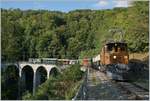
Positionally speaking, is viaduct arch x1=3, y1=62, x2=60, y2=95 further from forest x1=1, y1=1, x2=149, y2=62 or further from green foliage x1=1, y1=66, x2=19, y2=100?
green foliage x1=1, y1=66, x2=19, y2=100

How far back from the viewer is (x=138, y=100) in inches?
761

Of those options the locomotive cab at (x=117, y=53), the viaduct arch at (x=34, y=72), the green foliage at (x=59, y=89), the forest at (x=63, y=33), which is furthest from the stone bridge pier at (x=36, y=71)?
the green foliage at (x=59, y=89)

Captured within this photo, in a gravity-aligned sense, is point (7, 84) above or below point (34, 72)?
below

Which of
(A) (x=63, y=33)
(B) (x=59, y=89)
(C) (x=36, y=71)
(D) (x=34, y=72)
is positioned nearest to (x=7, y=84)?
(B) (x=59, y=89)

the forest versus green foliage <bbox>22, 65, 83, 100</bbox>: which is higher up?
the forest

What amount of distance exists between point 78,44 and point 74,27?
8671 millimetres

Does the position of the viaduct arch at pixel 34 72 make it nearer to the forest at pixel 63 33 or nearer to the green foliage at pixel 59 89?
the forest at pixel 63 33

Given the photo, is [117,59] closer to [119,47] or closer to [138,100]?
[119,47]

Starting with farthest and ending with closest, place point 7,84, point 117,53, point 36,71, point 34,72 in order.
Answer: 1. point 36,71
2. point 34,72
3. point 117,53
4. point 7,84

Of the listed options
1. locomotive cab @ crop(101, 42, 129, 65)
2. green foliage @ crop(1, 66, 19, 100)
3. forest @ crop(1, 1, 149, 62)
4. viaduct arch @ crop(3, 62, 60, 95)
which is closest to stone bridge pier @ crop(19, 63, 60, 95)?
viaduct arch @ crop(3, 62, 60, 95)

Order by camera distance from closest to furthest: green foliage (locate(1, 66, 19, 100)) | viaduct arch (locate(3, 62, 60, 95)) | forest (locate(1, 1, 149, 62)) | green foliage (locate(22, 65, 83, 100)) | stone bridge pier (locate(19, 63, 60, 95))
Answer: green foliage (locate(22, 65, 83, 100)), green foliage (locate(1, 66, 19, 100)), viaduct arch (locate(3, 62, 60, 95)), stone bridge pier (locate(19, 63, 60, 95)), forest (locate(1, 1, 149, 62))

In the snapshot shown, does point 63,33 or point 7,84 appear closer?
point 7,84

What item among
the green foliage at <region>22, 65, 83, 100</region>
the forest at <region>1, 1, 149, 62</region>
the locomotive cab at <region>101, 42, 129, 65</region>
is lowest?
the green foliage at <region>22, 65, 83, 100</region>

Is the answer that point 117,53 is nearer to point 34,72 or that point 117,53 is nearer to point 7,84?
point 7,84
